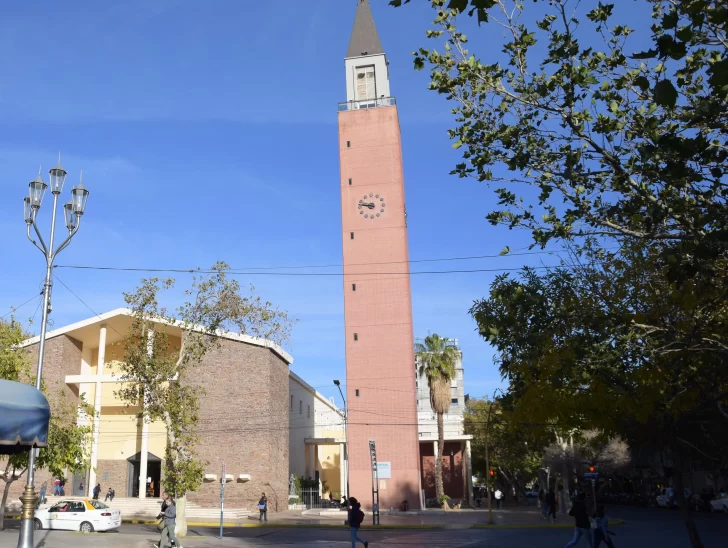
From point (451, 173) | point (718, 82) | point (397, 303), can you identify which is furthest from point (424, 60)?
point (397, 303)

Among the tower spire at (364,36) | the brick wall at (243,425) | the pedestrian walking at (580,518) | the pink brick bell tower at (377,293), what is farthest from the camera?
the tower spire at (364,36)

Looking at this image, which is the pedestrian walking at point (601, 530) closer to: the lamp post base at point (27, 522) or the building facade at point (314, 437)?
the lamp post base at point (27, 522)

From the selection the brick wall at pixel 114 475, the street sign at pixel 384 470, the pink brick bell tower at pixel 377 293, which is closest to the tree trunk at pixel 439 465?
the pink brick bell tower at pixel 377 293

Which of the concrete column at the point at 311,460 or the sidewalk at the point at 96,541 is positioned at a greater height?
the concrete column at the point at 311,460

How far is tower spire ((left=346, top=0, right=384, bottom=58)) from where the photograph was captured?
1951 inches

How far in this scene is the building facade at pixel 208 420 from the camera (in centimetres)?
4119

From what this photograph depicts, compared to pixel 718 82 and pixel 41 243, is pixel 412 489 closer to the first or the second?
pixel 41 243

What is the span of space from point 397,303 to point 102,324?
1874 centimetres

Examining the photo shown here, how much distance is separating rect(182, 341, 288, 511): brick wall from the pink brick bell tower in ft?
15.5

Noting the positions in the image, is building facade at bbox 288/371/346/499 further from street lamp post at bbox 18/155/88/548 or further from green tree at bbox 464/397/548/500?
street lamp post at bbox 18/155/88/548

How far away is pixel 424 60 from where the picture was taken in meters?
10.3

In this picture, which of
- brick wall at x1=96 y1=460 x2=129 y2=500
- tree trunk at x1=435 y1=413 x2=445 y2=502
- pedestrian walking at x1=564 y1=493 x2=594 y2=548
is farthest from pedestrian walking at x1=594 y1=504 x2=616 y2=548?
brick wall at x1=96 y1=460 x2=129 y2=500

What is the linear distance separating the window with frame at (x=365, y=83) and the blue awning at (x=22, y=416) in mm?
40379

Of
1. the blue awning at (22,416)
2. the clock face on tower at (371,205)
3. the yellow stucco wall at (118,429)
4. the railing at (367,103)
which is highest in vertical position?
the railing at (367,103)
